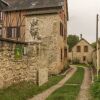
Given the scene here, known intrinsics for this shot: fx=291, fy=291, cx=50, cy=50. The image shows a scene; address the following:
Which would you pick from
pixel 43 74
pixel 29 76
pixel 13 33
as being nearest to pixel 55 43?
pixel 13 33

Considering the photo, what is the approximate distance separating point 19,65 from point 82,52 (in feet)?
172

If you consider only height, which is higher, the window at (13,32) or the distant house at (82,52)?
the window at (13,32)

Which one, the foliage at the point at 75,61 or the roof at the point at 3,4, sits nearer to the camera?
the roof at the point at 3,4

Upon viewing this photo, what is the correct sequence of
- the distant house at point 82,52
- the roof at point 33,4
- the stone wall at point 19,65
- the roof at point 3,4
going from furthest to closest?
the distant house at point 82,52
the roof at point 3,4
the roof at point 33,4
the stone wall at point 19,65

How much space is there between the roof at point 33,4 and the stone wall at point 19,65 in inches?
480

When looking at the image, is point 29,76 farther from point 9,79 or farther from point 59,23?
point 59,23

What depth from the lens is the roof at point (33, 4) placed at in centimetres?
3244

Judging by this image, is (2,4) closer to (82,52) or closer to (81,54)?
(82,52)

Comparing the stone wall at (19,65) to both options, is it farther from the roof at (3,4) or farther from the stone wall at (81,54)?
the stone wall at (81,54)

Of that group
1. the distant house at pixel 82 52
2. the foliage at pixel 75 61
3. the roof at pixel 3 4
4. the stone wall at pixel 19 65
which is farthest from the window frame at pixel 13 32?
the foliage at pixel 75 61

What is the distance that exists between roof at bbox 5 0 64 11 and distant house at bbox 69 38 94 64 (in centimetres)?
3443

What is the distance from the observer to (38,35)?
32594 mm

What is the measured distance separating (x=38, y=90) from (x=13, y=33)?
55.6 feet

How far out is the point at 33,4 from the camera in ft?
110
